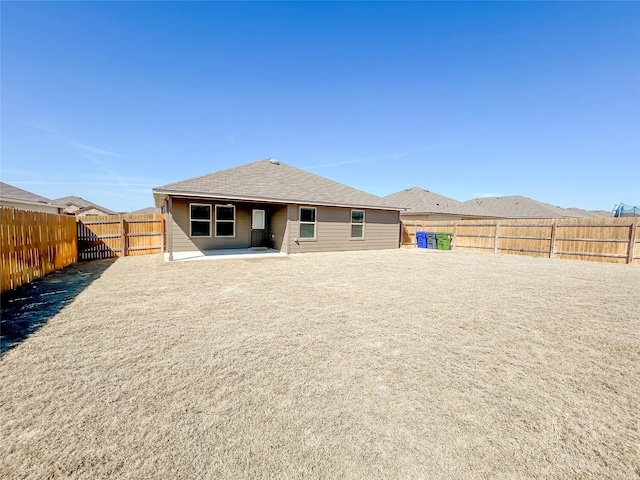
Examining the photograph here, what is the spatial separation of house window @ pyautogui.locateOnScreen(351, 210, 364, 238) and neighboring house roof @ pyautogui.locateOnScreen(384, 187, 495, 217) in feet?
26.4

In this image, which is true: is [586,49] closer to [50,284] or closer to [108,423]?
[108,423]

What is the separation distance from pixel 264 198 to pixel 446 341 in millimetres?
9217

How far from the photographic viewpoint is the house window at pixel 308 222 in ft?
40.8

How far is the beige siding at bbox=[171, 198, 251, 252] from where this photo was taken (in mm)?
11344

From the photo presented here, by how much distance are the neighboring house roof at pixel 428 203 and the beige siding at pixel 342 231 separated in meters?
6.23

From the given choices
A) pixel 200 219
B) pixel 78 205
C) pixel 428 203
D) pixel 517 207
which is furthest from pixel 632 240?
pixel 78 205

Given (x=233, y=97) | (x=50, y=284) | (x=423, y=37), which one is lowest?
(x=50, y=284)

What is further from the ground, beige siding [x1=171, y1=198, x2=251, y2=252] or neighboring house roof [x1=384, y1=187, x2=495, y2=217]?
neighboring house roof [x1=384, y1=187, x2=495, y2=217]

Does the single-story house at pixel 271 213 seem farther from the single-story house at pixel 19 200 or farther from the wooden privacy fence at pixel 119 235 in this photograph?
the single-story house at pixel 19 200

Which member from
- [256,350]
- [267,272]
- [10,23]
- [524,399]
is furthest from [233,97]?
[524,399]

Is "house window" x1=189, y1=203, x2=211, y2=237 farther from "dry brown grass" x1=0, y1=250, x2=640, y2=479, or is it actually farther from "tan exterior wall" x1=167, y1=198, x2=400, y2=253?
"dry brown grass" x1=0, y1=250, x2=640, y2=479

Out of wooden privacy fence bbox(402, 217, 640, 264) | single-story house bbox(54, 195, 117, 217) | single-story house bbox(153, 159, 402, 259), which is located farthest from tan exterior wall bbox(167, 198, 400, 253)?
single-story house bbox(54, 195, 117, 217)

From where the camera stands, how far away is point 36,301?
188 inches

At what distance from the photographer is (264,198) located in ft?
36.5
